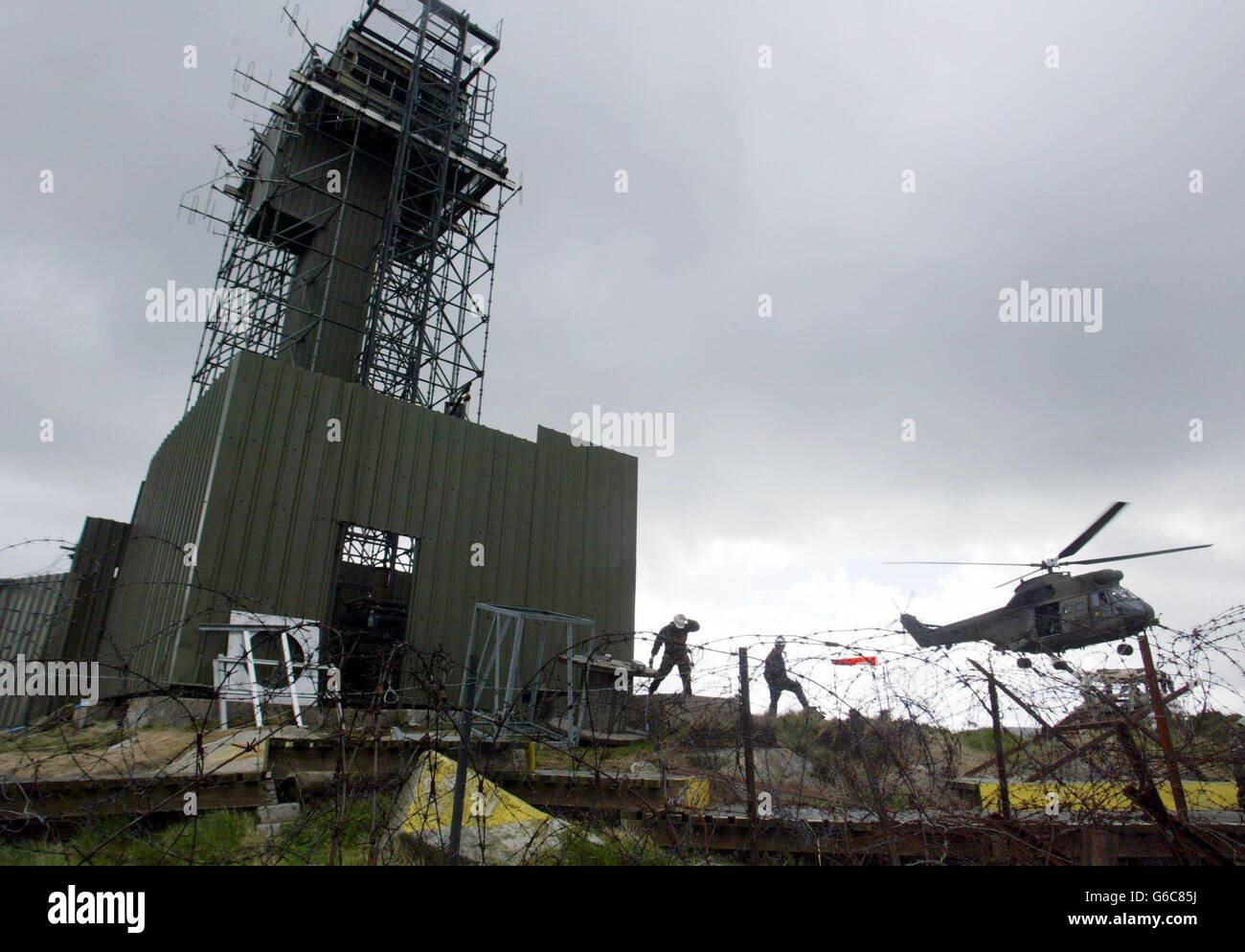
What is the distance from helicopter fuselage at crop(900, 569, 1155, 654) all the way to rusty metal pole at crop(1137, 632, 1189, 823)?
12.3m

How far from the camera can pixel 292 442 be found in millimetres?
14742

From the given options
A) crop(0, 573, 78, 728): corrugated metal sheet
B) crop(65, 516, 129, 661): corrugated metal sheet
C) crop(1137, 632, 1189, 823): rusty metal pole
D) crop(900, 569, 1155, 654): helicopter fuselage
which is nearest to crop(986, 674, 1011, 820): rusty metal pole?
crop(1137, 632, 1189, 823): rusty metal pole

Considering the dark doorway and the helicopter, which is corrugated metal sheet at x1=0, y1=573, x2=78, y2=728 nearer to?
the dark doorway

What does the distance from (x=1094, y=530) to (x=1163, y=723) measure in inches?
617

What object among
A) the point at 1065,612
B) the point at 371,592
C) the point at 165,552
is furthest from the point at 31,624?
the point at 1065,612

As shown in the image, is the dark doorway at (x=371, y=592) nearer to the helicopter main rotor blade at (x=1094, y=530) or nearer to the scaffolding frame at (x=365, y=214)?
the scaffolding frame at (x=365, y=214)

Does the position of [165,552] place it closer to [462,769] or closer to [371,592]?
[371,592]

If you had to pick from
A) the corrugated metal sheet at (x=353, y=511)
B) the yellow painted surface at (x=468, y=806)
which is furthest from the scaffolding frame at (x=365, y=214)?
the yellow painted surface at (x=468, y=806)

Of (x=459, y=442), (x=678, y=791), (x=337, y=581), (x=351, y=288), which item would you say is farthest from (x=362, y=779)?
(x=351, y=288)

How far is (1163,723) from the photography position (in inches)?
212

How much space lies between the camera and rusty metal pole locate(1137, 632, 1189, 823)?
527 centimetres

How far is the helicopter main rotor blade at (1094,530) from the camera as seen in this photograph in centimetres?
1839
